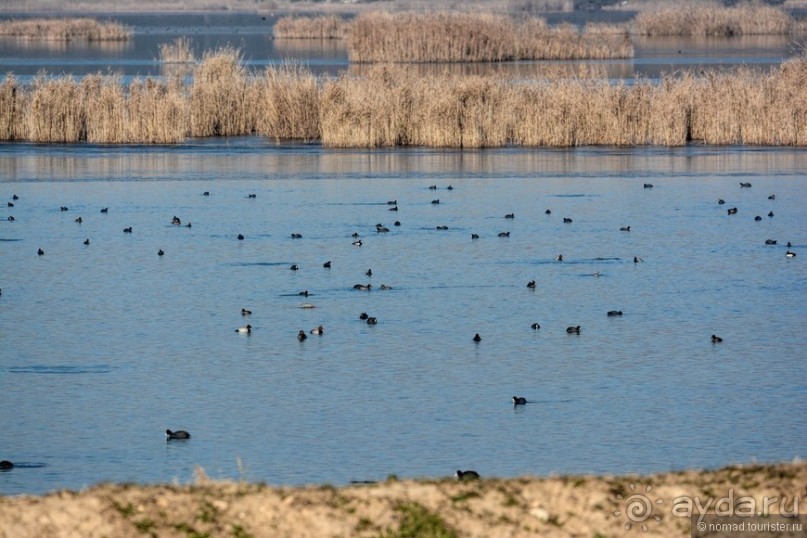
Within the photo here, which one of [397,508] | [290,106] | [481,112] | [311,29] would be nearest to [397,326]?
[397,508]

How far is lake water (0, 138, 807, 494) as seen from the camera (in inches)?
467

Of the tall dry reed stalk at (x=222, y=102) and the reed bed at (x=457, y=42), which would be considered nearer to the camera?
the tall dry reed stalk at (x=222, y=102)

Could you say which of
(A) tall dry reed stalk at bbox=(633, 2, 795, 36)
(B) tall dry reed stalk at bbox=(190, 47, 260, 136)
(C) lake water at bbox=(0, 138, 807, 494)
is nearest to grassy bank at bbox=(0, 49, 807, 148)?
(B) tall dry reed stalk at bbox=(190, 47, 260, 136)

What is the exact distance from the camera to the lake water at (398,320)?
11.9 meters

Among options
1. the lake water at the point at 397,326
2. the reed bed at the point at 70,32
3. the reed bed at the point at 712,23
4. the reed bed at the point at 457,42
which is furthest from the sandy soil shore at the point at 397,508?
the reed bed at the point at 70,32

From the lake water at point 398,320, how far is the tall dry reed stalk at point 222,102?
216 inches

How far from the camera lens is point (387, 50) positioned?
187ft

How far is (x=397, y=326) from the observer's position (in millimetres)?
16375

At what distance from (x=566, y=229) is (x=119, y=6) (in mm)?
134181

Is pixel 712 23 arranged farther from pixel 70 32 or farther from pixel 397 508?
pixel 397 508

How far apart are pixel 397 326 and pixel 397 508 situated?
850cm

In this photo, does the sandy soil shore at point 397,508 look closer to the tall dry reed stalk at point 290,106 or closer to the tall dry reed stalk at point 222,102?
the tall dry reed stalk at point 290,106

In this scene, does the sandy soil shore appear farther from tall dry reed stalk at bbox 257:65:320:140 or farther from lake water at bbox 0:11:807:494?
tall dry reed stalk at bbox 257:65:320:140

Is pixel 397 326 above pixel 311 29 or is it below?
below
